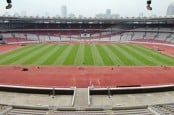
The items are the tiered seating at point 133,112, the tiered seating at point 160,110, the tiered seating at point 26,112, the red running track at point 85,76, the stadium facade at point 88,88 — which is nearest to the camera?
the tiered seating at point 160,110

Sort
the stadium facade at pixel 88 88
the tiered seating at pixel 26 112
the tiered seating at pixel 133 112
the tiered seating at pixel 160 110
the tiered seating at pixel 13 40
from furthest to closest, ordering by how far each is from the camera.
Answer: the tiered seating at pixel 13 40
the stadium facade at pixel 88 88
the tiered seating at pixel 133 112
the tiered seating at pixel 26 112
the tiered seating at pixel 160 110

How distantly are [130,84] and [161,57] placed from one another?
783 inches

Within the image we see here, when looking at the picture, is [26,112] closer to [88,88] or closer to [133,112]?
[133,112]

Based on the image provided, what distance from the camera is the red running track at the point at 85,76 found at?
29.6 metres

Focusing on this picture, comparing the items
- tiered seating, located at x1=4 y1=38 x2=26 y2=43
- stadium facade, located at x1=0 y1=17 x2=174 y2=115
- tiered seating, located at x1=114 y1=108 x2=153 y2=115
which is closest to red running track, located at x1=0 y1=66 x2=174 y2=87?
stadium facade, located at x1=0 y1=17 x2=174 y2=115

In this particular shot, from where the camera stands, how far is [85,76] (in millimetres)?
Answer: 32812

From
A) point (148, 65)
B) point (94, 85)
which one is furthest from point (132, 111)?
point (148, 65)

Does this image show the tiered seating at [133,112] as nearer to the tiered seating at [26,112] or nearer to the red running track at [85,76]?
the tiered seating at [26,112]

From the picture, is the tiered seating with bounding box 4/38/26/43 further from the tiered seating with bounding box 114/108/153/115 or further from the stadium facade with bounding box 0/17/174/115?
the tiered seating with bounding box 114/108/153/115

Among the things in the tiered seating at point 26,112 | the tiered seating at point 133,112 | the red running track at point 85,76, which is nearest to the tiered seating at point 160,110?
the tiered seating at point 133,112

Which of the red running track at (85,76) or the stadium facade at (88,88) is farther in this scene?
the red running track at (85,76)

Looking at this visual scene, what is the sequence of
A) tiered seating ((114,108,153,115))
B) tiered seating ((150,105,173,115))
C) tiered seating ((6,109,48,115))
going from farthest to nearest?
tiered seating ((114,108,153,115)) → tiered seating ((6,109,48,115)) → tiered seating ((150,105,173,115))

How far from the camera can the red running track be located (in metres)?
29.6

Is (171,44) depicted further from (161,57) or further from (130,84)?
(130,84)
